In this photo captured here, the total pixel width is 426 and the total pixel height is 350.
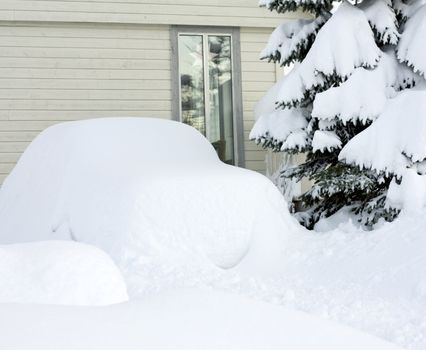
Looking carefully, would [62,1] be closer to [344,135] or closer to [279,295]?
[344,135]

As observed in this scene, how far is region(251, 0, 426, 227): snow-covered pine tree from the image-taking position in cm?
634

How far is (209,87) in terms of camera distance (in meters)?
10.8

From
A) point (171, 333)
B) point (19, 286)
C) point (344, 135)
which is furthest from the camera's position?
point (344, 135)

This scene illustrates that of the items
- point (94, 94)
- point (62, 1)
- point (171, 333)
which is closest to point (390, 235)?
point (171, 333)

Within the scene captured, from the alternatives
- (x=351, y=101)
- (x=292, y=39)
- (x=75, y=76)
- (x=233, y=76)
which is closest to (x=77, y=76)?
(x=75, y=76)

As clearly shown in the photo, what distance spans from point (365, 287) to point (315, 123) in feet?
9.14

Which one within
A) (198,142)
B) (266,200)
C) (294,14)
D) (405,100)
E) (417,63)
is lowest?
(266,200)

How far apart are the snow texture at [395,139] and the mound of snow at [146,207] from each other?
1038 millimetres

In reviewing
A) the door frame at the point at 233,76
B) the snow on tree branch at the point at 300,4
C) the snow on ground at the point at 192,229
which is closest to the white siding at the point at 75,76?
the door frame at the point at 233,76

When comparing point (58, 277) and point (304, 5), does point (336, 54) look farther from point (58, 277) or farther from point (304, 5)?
point (58, 277)

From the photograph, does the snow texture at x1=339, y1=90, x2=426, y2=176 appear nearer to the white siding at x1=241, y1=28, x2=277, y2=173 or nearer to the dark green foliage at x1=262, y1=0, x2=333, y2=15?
the dark green foliage at x1=262, y1=0, x2=333, y2=15

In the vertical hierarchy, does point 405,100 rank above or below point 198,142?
above

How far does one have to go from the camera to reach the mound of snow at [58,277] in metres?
2.89

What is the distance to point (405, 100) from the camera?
6285 millimetres
